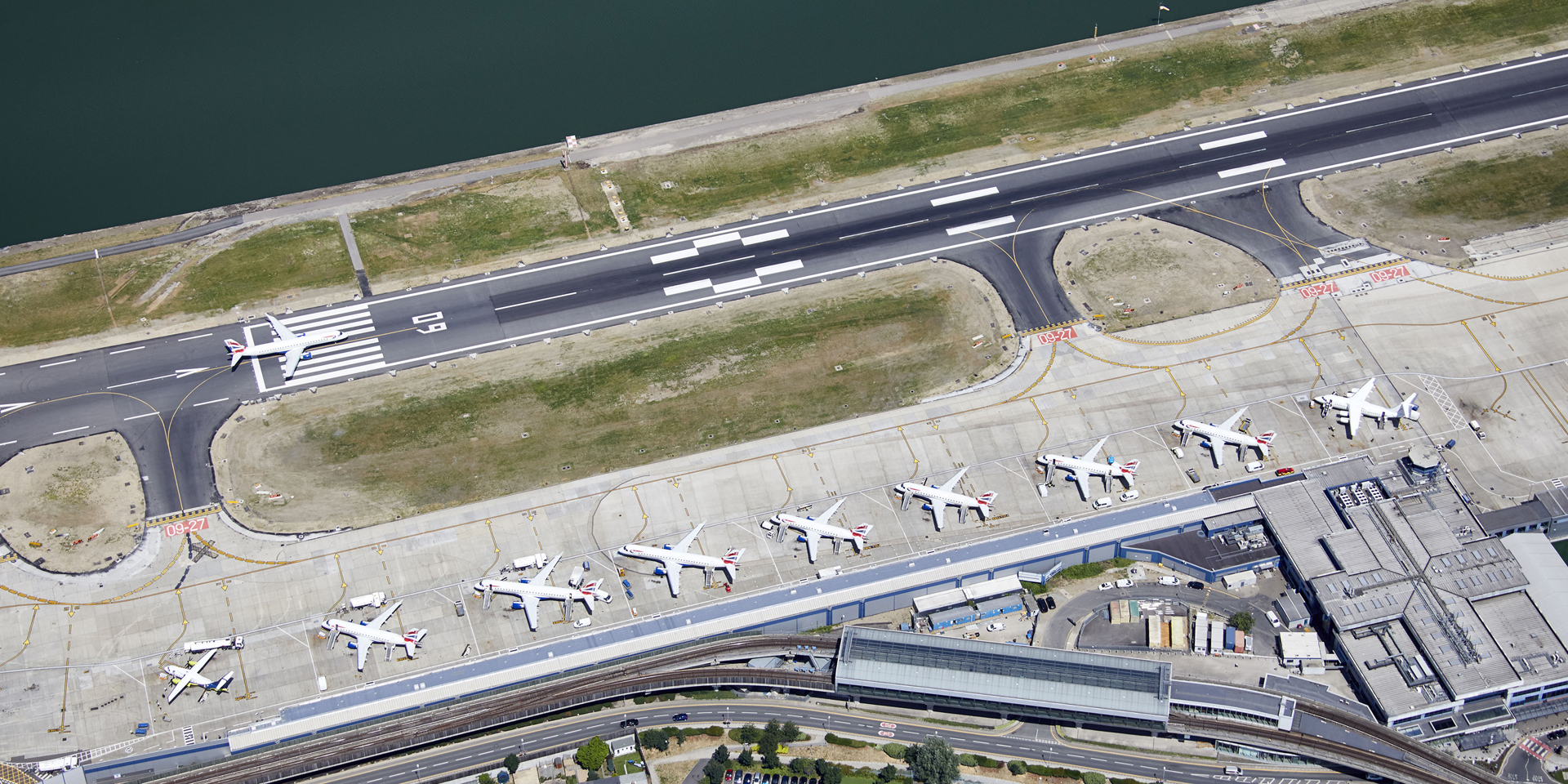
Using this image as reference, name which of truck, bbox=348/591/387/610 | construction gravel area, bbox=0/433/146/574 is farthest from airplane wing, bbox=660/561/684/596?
construction gravel area, bbox=0/433/146/574

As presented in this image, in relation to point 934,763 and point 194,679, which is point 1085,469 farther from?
point 194,679

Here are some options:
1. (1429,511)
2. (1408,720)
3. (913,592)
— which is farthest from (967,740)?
(1429,511)

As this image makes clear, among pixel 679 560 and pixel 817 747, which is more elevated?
pixel 679 560

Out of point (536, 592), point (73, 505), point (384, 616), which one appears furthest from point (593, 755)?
point (73, 505)

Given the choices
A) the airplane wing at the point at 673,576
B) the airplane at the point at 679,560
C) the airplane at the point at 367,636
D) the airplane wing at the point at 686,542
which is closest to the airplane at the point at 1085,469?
the airplane at the point at 679,560

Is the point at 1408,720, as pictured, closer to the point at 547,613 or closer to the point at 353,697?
the point at 547,613

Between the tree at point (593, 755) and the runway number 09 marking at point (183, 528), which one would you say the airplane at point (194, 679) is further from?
the tree at point (593, 755)
